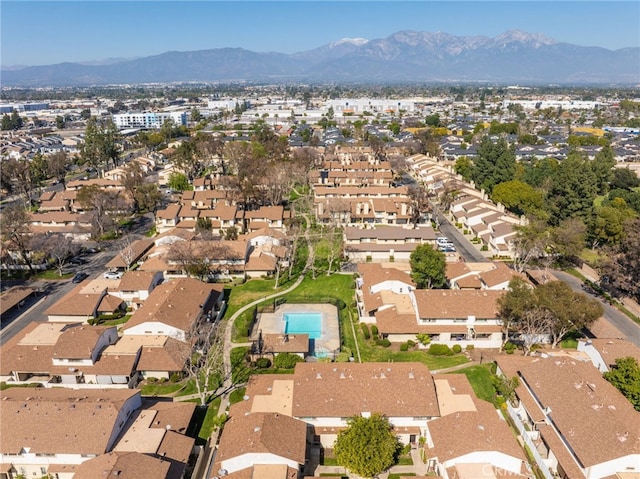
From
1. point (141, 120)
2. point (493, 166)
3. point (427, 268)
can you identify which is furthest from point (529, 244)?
point (141, 120)

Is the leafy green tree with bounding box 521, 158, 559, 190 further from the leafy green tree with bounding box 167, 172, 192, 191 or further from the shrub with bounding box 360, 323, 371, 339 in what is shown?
the leafy green tree with bounding box 167, 172, 192, 191

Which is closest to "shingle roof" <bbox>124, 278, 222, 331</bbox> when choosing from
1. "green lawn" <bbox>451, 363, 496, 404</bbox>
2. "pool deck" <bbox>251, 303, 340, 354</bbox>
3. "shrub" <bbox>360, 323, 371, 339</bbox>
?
"pool deck" <bbox>251, 303, 340, 354</bbox>

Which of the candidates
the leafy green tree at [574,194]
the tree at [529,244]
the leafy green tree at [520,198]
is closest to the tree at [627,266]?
the tree at [529,244]

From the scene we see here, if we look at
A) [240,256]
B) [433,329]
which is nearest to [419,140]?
[240,256]

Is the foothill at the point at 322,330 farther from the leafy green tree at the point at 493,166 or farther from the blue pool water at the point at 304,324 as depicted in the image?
the leafy green tree at the point at 493,166

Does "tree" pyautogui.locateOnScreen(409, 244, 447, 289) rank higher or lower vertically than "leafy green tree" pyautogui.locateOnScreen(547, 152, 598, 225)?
lower

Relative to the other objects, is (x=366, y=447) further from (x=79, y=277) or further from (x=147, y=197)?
(x=147, y=197)

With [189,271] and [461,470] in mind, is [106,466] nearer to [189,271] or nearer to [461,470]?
[461,470]
